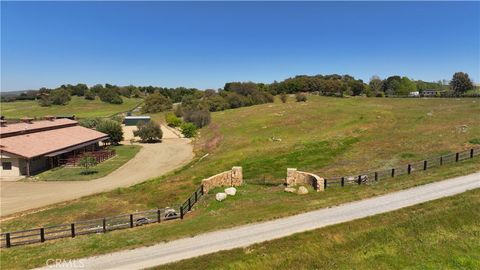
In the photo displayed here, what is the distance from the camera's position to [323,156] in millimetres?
42188

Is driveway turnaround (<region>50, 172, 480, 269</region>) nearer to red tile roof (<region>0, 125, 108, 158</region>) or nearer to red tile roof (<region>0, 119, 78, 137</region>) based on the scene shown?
red tile roof (<region>0, 125, 108, 158</region>)

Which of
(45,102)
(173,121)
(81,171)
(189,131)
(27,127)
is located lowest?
(81,171)

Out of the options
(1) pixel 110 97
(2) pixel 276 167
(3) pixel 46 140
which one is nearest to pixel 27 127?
(3) pixel 46 140

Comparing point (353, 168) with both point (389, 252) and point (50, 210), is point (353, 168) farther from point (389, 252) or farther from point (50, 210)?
point (50, 210)

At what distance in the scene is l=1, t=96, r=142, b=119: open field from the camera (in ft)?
469

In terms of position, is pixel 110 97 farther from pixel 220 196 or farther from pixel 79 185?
pixel 220 196

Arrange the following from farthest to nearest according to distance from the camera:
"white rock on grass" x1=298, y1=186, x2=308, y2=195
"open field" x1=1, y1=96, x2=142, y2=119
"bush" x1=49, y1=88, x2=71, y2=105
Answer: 1. "bush" x1=49, y1=88, x2=71, y2=105
2. "open field" x1=1, y1=96, x2=142, y2=119
3. "white rock on grass" x1=298, y1=186, x2=308, y2=195

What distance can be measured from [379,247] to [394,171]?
49.0 feet

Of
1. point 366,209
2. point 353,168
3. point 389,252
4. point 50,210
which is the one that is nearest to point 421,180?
point 366,209

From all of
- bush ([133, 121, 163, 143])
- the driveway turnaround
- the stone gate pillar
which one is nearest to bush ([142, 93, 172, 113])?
bush ([133, 121, 163, 143])

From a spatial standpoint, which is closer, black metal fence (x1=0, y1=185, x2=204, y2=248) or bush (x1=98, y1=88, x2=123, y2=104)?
black metal fence (x1=0, y1=185, x2=204, y2=248)

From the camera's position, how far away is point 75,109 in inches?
6156

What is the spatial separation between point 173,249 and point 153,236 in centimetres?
267

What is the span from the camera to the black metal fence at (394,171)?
26164 millimetres
